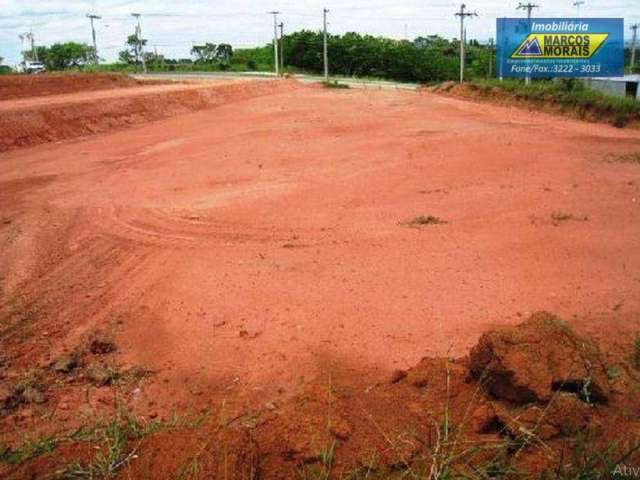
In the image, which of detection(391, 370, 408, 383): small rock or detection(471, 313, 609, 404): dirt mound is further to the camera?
detection(391, 370, 408, 383): small rock

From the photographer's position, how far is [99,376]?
4.31m

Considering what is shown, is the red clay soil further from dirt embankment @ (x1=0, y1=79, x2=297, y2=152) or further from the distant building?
the distant building

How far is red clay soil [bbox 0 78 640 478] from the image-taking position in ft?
14.1

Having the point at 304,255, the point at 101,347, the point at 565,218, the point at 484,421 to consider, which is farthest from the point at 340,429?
the point at 565,218

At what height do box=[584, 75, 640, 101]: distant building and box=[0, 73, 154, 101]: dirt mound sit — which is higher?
box=[0, 73, 154, 101]: dirt mound

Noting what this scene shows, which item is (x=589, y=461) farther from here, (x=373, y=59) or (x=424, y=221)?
(x=373, y=59)

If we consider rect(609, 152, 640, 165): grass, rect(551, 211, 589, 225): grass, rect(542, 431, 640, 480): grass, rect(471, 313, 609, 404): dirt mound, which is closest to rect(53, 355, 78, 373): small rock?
rect(471, 313, 609, 404): dirt mound

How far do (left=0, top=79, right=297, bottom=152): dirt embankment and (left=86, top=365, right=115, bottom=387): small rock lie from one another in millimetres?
12686

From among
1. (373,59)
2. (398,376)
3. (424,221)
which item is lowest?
(398,376)

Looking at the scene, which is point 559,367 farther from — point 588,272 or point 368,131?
point 368,131

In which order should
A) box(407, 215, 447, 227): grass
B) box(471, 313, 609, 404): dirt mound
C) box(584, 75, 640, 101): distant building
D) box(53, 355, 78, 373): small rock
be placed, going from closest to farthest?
1. box(471, 313, 609, 404): dirt mound
2. box(53, 355, 78, 373): small rock
3. box(407, 215, 447, 227): grass
4. box(584, 75, 640, 101): distant building

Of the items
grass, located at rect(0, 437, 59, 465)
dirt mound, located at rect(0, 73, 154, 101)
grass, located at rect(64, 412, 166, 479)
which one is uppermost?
dirt mound, located at rect(0, 73, 154, 101)

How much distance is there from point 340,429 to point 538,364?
3.95 ft

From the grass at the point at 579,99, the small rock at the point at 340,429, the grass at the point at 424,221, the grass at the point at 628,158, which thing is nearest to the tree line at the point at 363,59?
the grass at the point at 579,99
